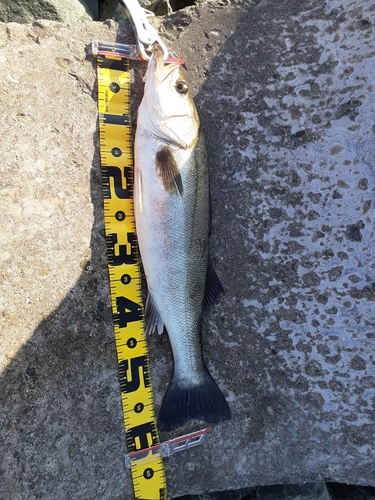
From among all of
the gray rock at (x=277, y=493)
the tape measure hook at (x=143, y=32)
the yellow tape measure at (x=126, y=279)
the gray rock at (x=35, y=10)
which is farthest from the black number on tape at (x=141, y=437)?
the gray rock at (x=35, y=10)

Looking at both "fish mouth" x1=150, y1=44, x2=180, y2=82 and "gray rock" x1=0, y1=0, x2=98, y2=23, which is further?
"gray rock" x1=0, y1=0, x2=98, y2=23

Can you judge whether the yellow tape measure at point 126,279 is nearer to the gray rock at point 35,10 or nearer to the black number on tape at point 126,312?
the black number on tape at point 126,312

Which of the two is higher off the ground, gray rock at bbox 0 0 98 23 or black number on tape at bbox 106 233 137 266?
gray rock at bbox 0 0 98 23

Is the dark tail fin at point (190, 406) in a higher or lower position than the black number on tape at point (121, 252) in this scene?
lower

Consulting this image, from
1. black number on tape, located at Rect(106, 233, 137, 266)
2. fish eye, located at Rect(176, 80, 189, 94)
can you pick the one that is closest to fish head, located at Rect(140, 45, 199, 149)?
fish eye, located at Rect(176, 80, 189, 94)

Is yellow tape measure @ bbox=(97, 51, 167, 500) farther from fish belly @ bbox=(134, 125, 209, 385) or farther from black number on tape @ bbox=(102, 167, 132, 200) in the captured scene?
fish belly @ bbox=(134, 125, 209, 385)

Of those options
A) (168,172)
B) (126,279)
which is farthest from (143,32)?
(126,279)

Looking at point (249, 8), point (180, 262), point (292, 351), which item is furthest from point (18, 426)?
point (249, 8)
